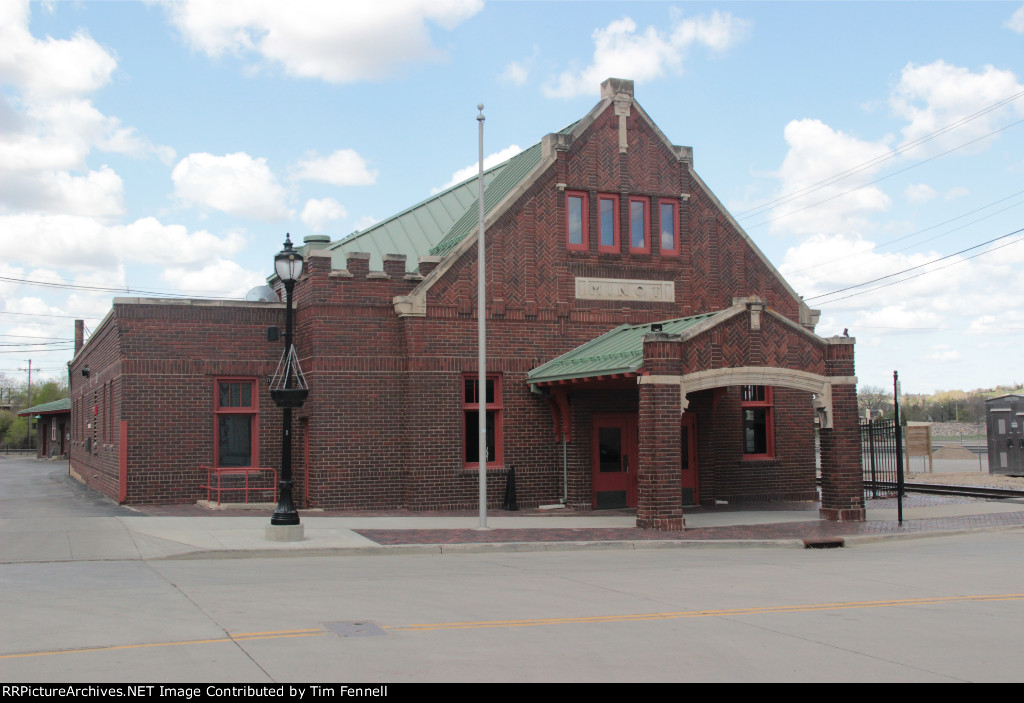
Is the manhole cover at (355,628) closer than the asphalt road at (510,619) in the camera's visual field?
No

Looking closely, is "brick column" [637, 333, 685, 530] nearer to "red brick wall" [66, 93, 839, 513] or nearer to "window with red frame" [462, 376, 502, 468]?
"red brick wall" [66, 93, 839, 513]

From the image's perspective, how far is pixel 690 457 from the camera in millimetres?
23109

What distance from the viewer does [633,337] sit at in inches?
807

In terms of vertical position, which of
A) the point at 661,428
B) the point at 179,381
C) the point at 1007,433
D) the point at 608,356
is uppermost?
the point at 608,356

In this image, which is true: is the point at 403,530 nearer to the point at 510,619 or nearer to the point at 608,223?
the point at 510,619

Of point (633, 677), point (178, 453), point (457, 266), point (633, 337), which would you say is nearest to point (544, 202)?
point (457, 266)

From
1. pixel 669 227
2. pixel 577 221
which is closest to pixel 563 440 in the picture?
pixel 577 221

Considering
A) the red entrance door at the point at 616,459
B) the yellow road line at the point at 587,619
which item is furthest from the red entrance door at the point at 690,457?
the yellow road line at the point at 587,619

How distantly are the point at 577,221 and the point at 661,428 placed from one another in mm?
7140

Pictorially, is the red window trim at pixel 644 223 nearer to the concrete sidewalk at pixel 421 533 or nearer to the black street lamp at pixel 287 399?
the concrete sidewalk at pixel 421 533

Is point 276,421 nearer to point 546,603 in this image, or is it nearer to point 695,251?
point 695,251

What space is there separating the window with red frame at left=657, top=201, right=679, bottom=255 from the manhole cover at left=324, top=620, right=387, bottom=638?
53.7ft

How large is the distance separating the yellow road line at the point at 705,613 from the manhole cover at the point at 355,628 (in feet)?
0.64

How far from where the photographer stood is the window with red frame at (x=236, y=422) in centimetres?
2159
